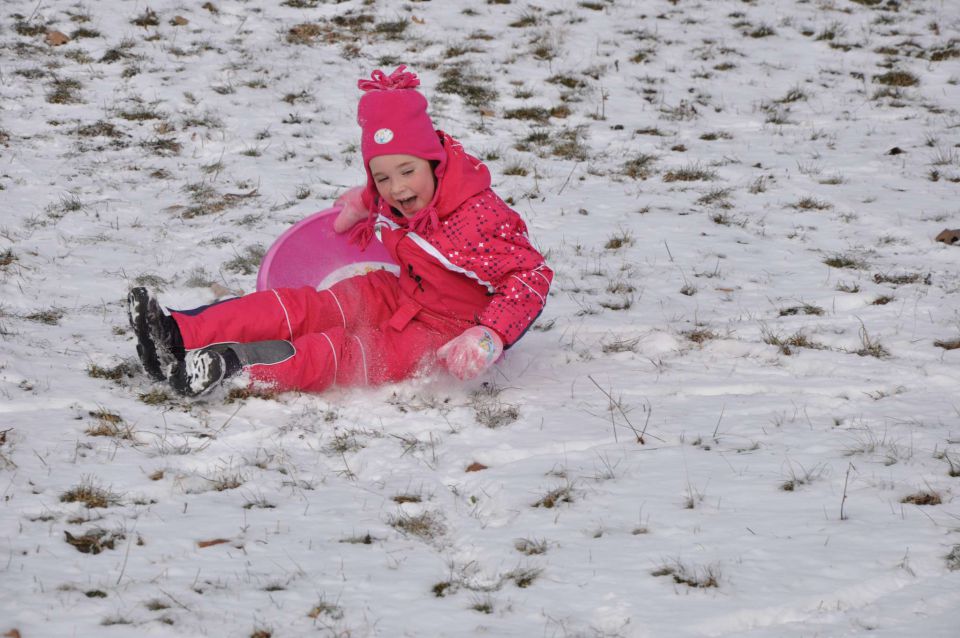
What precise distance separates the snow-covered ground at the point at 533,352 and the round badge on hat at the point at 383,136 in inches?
38.7

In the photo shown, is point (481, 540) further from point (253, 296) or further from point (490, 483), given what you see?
point (253, 296)

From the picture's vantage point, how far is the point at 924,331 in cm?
414

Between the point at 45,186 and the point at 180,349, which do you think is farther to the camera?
the point at 45,186

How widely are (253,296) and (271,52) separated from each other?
4.86 m

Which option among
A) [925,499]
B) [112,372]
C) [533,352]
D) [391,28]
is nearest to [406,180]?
[533,352]

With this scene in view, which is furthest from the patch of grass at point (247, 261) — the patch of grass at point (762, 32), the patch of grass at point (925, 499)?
the patch of grass at point (762, 32)

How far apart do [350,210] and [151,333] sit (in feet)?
3.85

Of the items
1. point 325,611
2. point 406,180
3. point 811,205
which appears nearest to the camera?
point 325,611

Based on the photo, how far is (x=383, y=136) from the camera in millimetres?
3809

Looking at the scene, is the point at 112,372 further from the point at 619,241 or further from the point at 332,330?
the point at 619,241

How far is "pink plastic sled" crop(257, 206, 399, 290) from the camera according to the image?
434 centimetres

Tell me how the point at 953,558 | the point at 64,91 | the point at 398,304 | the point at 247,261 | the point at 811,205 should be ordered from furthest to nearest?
the point at 64,91 → the point at 811,205 → the point at 247,261 → the point at 398,304 → the point at 953,558

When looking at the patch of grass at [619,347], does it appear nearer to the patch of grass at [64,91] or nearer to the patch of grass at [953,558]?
the patch of grass at [953,558]

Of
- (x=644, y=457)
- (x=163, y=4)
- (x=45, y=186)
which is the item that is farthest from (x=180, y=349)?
(x=163, y=4)
